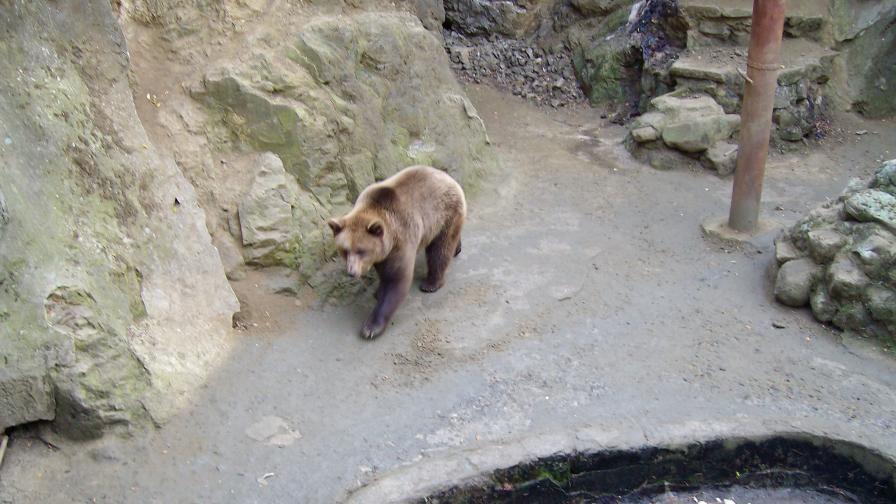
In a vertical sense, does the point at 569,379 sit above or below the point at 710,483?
above

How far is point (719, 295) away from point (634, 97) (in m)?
5.79

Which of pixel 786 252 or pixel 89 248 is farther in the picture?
pixel 786 252

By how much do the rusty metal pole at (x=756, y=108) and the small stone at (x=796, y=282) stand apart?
47.2 inches

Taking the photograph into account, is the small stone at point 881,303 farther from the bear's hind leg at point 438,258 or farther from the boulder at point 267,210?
the boulder at point 267,210

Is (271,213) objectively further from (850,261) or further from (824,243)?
(850,261)

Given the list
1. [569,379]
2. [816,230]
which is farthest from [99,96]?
[816,230]

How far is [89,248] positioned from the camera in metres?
5.37

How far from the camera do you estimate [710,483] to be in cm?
529

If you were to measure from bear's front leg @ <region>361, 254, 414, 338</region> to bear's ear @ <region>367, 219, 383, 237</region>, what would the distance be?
0.34 m

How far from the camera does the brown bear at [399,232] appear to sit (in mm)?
6344

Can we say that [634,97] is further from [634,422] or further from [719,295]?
[634,422]

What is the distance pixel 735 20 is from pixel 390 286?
697 cm

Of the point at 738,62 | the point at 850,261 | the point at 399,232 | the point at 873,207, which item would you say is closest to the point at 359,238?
the point at 399,232

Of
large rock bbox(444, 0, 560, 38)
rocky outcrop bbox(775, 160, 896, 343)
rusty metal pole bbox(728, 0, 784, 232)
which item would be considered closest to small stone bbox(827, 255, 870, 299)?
rocky outcrop bbox(775, 160, 896, 343)
